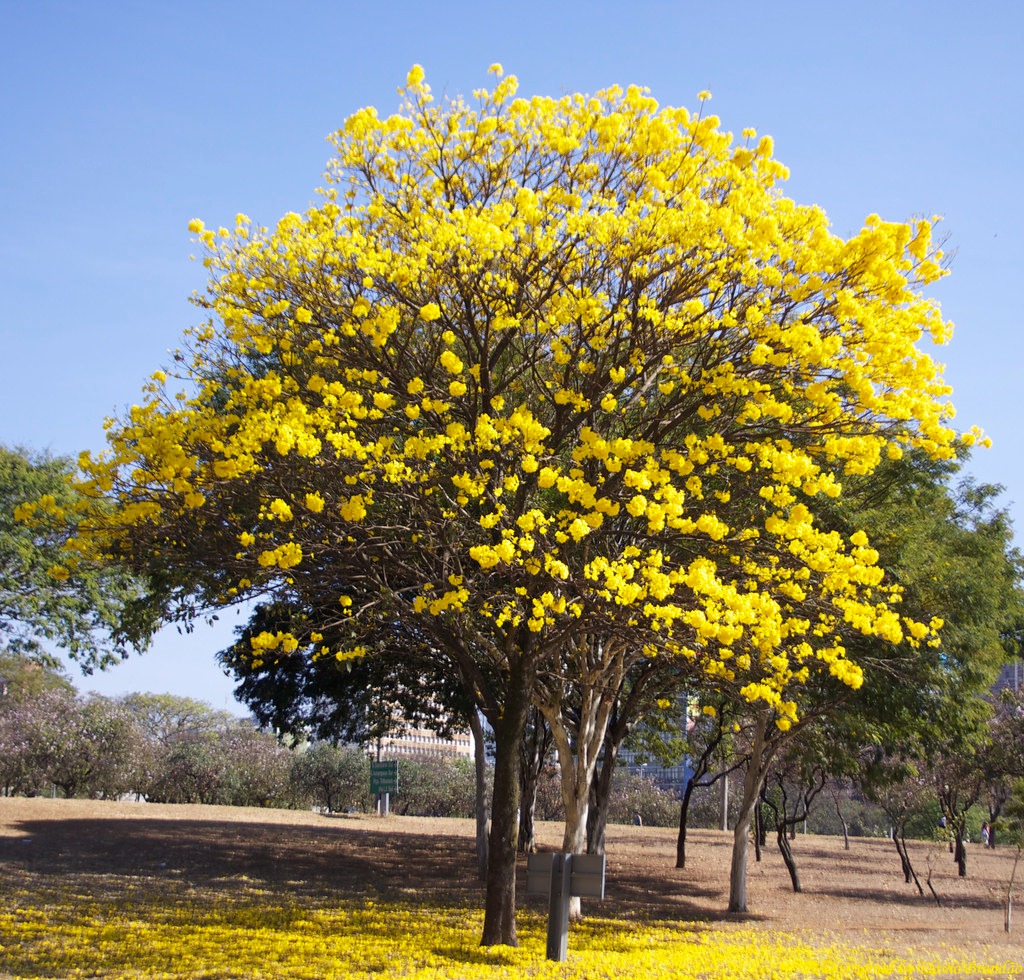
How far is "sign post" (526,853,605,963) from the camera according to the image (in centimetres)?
908

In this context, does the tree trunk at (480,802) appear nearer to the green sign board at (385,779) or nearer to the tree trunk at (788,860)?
the tree trunk at (788,860)

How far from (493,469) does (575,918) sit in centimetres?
781

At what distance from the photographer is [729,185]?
1021 centimetres

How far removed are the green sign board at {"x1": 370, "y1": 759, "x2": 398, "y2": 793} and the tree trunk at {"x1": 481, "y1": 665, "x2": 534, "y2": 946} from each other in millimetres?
18803

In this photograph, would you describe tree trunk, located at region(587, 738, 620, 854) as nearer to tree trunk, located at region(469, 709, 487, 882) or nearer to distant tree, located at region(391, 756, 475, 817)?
tree trunk, located at region(469, 709, 487, 882)

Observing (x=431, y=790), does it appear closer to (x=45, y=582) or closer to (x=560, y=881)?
(x=45, y=582)

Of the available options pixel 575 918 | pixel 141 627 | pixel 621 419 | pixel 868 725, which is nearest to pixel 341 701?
pixel 141 627

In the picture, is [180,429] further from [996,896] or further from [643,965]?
[996,896]

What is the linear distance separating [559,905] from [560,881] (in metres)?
0.29

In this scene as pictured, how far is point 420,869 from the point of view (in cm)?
2066

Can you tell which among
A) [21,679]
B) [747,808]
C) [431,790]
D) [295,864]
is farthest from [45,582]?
[21,679]

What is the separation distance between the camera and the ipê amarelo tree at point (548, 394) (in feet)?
30.9

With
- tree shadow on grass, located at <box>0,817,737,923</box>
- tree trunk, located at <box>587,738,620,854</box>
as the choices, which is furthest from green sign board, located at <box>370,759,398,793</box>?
tree trunk, located at <box>587,738,620,854</box>

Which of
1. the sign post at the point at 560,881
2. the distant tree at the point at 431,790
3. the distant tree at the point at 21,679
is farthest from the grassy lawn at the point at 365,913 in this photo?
the distant tree at the point at 21,679
